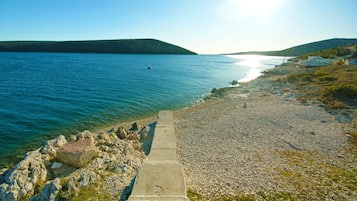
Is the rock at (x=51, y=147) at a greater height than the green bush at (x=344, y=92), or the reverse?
the green bush at (x=344, y=92)

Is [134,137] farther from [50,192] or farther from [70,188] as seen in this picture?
[50,192]

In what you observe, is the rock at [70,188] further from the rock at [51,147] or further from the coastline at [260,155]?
the rock at [51,147]

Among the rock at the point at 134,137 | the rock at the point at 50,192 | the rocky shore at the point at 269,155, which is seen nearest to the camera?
the rock at the point at 50,192

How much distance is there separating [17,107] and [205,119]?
21536 mm

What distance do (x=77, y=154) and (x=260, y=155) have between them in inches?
391

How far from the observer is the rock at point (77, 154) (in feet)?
34.8

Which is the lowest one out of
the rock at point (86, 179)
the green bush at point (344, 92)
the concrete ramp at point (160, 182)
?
the rock at point (86, 179)

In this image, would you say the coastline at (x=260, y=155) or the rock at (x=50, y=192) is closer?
the rock at (x=50, y=192)

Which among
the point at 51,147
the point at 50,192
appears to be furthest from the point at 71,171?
→ the point at 51,147

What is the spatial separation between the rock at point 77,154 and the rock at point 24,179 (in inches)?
38.3

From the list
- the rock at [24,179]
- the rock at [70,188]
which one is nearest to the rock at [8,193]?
the rock at [24,179]

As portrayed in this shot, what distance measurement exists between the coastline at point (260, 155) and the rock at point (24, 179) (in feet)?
6.52

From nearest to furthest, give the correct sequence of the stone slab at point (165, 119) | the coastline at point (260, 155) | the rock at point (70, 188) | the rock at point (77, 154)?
the rock at point (70, 188)
the coastline at point (260, 155)
the rock at point (77, 154)
the stone slab at point (165, 119)

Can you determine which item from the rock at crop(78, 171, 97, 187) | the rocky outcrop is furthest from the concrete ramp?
the rock at crop(78, 171, 97, 187)
